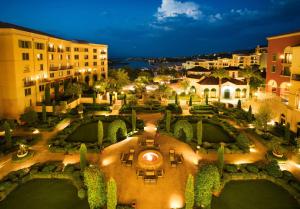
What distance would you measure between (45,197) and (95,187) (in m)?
5.23

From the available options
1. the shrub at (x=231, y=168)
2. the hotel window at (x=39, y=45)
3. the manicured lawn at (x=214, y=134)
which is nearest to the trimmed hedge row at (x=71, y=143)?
the manicured lawn at (x=214, y=134)

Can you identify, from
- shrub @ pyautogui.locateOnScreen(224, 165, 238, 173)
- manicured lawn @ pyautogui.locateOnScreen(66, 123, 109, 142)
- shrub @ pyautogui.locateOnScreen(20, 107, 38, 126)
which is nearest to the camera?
shrub @ pyautogui.locateOnScreen(224, 165, 238, 173)

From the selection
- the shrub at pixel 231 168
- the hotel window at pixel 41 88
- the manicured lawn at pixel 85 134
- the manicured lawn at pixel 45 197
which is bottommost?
the manicured lawn at pixel 45 197

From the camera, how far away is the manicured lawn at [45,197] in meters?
17.7

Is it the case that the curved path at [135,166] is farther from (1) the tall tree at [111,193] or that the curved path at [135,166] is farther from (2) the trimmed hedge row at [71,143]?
(1) the tall tree at [111,193]

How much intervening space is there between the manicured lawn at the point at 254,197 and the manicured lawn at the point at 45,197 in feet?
33.3

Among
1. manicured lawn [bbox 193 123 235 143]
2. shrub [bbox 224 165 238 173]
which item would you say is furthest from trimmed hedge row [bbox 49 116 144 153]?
shrub [bbox 224 165 238 173]

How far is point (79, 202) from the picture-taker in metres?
18.0

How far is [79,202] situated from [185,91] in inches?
1798

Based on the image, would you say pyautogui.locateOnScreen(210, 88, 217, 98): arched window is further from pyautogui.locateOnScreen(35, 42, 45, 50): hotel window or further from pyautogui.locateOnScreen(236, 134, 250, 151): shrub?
pyautogui.locateOnScreen(35, 42, 45, 50): hotel window

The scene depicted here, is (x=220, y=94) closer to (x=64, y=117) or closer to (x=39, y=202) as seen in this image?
(x=64, y=117)

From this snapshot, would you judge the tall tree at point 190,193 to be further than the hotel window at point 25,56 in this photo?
No

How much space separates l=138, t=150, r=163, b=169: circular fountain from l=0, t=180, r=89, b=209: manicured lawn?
248 inches

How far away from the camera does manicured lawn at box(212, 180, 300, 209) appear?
1762 centimetres
